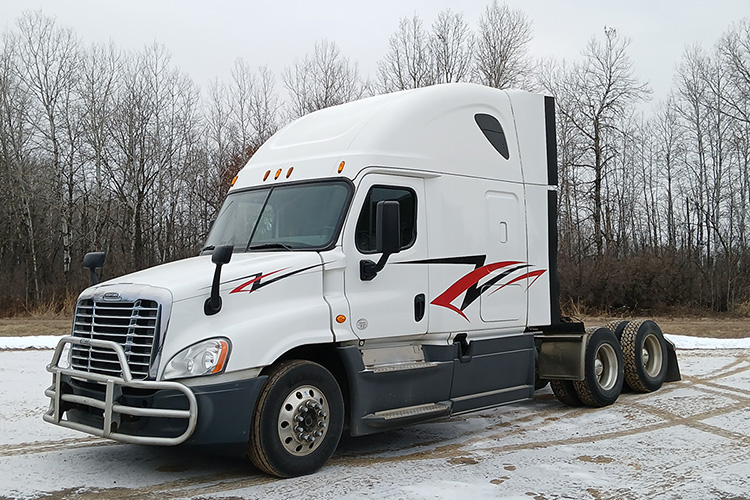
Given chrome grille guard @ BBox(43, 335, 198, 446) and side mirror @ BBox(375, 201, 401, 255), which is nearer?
chrome grille guard @ BBox(43, 335, 198, 446)

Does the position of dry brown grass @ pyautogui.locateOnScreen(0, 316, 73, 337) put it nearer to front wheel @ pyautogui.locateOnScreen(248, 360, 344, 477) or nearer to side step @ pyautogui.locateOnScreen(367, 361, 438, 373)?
side step @ pyautogui.locateOnScreen(367, 361, 438, 373)

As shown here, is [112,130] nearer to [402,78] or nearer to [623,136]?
[402,78]

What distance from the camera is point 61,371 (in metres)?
6.47

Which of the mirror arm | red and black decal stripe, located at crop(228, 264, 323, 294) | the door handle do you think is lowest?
the door handle

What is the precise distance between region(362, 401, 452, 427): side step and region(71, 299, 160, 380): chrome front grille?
2.17m

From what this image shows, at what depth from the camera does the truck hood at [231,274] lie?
19.9 ft

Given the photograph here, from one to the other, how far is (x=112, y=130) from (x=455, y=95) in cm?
3045

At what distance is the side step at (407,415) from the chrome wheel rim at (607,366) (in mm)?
3405

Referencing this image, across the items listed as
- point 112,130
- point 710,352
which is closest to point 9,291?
point 112,130

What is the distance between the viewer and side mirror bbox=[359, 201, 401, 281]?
21.9 feet

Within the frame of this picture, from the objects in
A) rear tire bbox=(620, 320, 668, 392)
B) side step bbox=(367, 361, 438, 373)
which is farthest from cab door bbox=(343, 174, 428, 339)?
rear tire bbox=(620, 320, 668, 392)

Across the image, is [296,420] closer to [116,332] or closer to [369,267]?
[369,267]

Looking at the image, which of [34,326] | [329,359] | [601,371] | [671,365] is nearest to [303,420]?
[329,359]

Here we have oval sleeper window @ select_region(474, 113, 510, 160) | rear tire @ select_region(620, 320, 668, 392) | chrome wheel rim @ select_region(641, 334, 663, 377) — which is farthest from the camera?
chrome wheel rim @ select_region(641, 334, 663, 377)
